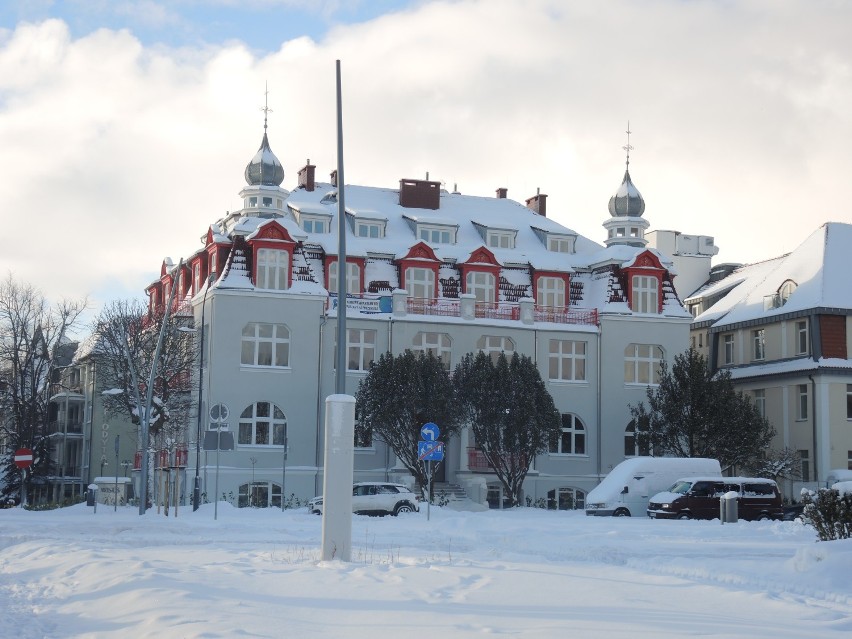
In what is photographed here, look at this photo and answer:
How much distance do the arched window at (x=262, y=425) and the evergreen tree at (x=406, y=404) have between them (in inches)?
137

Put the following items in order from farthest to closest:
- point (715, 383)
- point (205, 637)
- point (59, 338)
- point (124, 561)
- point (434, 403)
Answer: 1. point (59, 338)
2. point (715, 383)
3. point (434, 403)
4. point (124, 561)
5. point (205, 637)

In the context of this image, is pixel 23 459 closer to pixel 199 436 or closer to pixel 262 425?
pixel 199 436

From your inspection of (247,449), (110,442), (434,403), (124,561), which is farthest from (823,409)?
(124,561)

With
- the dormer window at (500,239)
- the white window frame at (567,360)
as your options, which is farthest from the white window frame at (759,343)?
the dormer window at (500,239)

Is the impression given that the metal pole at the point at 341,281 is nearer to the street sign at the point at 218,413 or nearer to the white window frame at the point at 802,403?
the street sign at the point at 218,413

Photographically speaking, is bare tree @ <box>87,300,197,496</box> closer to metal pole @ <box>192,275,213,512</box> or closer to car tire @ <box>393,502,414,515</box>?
metal pole @ <box>192,275,213,512</box>

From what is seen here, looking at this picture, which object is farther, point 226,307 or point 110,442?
point 110,442

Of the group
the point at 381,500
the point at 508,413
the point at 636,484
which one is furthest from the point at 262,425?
the point at 636,484

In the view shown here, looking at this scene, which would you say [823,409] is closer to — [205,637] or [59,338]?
[59,338]

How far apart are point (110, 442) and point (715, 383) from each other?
30.5 meters

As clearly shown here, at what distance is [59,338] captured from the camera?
59250 millimetres

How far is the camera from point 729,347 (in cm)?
5747

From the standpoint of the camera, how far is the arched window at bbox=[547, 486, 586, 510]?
162ft

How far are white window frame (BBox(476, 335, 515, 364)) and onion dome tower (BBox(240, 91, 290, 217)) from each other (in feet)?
31.2
